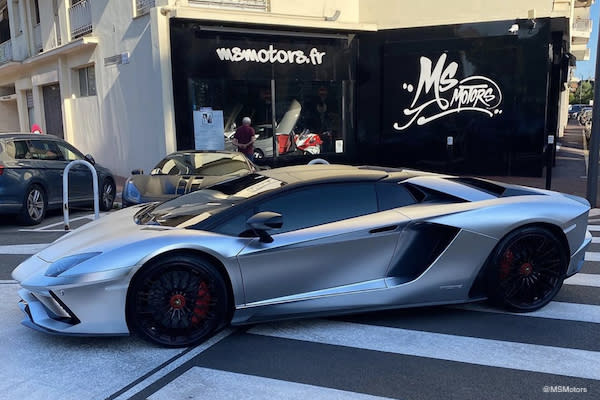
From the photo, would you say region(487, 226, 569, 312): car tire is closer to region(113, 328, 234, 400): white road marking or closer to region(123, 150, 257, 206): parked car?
region(113, 328, 234, 400): white road marking

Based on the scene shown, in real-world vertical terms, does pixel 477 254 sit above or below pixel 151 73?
below

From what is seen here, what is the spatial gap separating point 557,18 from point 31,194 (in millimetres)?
12932

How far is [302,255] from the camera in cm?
416

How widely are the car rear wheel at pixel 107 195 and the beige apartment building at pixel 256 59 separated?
2264mm

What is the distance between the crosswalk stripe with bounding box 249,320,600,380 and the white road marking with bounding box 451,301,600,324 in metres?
0.68

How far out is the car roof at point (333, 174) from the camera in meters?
4.59

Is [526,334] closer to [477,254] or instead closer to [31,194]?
[477,254]

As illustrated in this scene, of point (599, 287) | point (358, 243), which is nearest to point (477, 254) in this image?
point (358, 243)

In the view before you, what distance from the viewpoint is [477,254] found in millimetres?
4473

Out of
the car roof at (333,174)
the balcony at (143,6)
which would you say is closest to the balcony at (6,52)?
the balcony at (143,6)

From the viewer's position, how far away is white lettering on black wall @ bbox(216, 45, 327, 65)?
44.9 ft

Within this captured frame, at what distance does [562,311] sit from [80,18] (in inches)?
650

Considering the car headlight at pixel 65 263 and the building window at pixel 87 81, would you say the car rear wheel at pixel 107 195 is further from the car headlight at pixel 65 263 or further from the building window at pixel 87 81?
the car headlight at pixel 65 263

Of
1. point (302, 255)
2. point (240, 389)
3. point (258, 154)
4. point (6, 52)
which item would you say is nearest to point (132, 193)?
point (302, 255)
